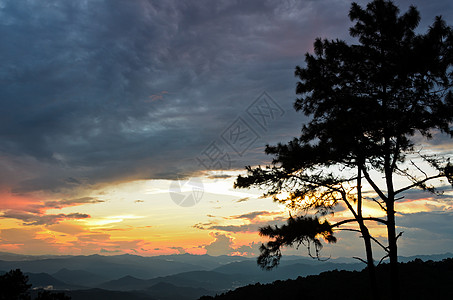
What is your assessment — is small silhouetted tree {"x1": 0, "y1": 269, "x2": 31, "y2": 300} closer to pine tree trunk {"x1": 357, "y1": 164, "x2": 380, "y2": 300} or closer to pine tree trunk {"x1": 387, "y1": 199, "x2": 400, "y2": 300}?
pine tree trunk {"x1": 357, "y1": 164, "x2": 380, "y2": 300}

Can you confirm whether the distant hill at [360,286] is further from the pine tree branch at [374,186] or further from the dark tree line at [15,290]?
the dark tree line at [15,290]

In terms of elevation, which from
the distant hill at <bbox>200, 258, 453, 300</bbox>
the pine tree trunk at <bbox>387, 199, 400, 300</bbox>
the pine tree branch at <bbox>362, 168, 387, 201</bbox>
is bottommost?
the distant hill at <bbox>200, 258, 453, 300</bbox>

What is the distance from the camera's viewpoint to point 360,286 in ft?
70.4

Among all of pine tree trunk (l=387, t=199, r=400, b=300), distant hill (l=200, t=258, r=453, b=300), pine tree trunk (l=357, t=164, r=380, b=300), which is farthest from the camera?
distant hill (l=200, t=258, r=453, b=300)

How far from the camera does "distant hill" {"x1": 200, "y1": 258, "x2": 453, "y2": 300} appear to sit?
19.1 meters

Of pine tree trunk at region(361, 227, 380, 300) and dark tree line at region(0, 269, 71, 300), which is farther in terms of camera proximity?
dark tree line at region(0, 269, 71, 300)

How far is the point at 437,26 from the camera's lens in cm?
1285

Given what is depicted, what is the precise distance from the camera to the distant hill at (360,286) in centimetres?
1912

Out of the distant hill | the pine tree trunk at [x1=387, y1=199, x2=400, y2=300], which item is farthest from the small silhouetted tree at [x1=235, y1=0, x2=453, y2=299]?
the distant hill

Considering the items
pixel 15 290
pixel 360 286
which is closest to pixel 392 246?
pixel 360 286

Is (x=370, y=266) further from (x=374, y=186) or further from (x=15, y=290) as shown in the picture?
(x=15, y=290)

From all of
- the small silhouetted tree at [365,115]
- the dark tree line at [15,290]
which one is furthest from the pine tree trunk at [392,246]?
the dark tree line at [15,290]

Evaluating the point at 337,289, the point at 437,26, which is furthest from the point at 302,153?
the point at 337,289

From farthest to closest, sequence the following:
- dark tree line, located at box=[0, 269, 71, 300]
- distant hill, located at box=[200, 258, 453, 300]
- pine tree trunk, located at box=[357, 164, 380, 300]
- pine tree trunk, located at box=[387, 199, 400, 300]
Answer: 1. distant hill, located at box=[200, 258, 453, 300]
2. dark tree line, located at box=[0, 269, 71, 300]
3. pine tree trunk, located at box=[357, 164, 380, 300]
4. pine tree trunk, located at box=[387, 199, 400, 300]
